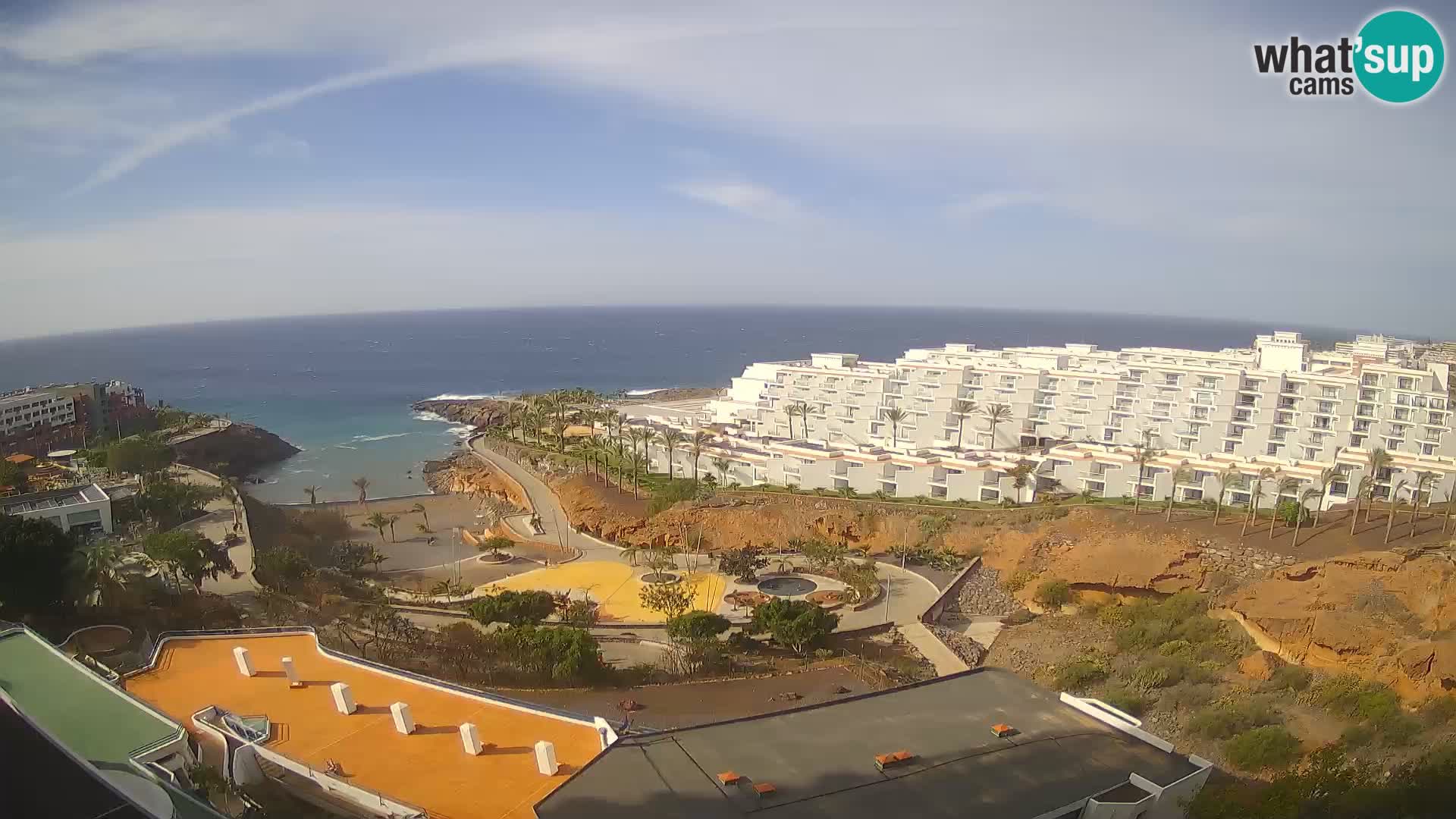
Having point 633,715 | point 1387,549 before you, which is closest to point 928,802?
point 633,715

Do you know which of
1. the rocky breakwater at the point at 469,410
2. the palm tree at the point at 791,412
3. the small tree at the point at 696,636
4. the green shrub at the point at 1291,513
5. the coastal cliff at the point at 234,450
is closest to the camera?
the small tree at the point at 696,636

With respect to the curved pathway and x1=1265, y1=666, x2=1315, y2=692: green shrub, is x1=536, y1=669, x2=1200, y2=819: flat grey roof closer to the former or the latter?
x1=1265, y1=666, x2=1315, y2=692: green shrub

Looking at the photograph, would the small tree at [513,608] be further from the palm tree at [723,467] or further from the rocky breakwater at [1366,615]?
the rocky breakwater at [1366,615]

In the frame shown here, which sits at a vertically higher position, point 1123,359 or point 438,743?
point 1123,359

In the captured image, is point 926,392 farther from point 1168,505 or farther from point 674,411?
point 674,411

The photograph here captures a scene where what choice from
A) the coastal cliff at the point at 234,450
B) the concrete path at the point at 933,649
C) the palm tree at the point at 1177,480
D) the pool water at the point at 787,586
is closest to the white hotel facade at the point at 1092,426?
the palm tree at the point at 1177,480

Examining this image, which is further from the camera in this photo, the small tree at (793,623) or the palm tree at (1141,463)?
the palm tree at (1141,463)

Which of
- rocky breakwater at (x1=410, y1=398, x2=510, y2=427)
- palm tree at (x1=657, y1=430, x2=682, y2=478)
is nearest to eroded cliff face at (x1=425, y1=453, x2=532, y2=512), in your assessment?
palm tree at (x1=657, y1=430, x2=682, y2=478)
